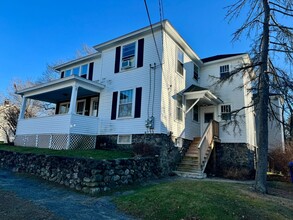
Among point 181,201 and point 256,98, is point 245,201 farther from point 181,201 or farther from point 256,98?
point 256,98

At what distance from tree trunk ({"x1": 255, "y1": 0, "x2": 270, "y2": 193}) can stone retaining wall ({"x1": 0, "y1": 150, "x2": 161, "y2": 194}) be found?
4535 millimetres

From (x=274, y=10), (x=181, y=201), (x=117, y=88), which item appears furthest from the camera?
(x=117, y=88)

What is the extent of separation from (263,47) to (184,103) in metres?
5.94

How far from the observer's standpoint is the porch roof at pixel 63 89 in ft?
41.6

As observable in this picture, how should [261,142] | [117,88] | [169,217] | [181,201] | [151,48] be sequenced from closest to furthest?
[169,217] → [181,201] → [261,142] → [151,48] → [117,88]

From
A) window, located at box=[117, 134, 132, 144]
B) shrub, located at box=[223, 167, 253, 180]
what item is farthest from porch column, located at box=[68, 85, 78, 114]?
shrub, located at box=[223, 167, 253, 180]

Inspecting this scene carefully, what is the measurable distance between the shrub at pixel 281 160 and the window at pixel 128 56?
1073cm

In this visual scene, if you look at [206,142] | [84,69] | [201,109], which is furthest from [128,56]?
[206,142]

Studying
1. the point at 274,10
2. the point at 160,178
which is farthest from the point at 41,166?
the point at 274,10

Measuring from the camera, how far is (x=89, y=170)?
7480 mm

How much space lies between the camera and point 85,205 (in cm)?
609

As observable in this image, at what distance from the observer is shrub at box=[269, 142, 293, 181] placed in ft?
40.8

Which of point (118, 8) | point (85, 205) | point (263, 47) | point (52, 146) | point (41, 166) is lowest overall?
point (85, 205)

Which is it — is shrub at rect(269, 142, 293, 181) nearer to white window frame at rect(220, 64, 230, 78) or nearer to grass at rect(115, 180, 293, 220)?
white window frame at rect(220, 64, 230, 78)
